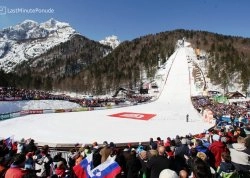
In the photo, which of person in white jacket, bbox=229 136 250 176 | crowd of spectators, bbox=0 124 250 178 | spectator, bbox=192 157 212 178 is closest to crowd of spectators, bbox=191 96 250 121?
crowd of spectators, bbox=0 124 250 178

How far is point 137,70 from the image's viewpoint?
554 ft

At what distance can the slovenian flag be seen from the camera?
21.7 ft

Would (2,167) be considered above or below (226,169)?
below

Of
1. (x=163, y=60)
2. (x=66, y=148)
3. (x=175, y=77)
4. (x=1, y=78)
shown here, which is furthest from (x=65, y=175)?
(x=163, y=60)

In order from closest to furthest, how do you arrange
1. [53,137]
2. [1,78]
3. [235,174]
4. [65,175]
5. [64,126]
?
[235,174] → [65,175] → [53,137] → [64,126] → [1,78]

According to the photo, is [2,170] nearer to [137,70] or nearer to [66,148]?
[66,148]

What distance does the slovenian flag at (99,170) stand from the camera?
260 inches

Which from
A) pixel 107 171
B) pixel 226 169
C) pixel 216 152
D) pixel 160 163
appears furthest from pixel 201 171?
pixel 216 152

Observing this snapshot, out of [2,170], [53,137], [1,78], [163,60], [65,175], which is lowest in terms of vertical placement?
[53,137]

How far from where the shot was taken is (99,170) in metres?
6.75

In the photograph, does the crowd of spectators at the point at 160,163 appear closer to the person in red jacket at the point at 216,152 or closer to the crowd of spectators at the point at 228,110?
the person in red jacket at the point at 216,152

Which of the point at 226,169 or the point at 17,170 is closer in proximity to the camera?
the point at 17,170

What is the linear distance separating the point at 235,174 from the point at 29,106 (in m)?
57.0

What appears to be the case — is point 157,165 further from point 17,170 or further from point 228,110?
point 228,110
